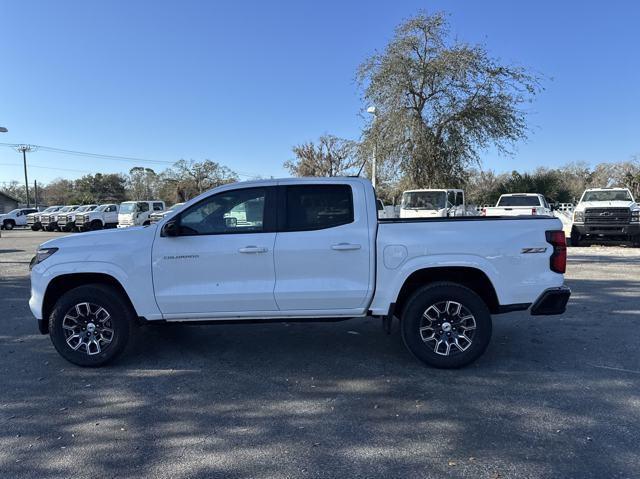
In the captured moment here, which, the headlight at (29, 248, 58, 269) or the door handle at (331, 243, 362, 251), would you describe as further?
the headlight at (29, 248, 58, 269)

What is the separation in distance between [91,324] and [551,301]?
4488mm

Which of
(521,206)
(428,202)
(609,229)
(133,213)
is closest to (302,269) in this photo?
(428,202)

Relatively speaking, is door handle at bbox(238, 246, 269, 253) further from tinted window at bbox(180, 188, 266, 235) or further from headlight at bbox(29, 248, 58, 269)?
headlight at bbox(29, 248, 58, 269)

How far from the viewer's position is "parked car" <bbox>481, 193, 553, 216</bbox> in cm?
Answer: 1773

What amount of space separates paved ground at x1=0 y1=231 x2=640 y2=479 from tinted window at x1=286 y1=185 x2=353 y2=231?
57.0 inches

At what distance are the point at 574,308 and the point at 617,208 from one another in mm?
A: 10185

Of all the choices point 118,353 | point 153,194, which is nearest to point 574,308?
point 118,353

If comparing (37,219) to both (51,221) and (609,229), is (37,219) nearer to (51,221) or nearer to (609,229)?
(51,221)

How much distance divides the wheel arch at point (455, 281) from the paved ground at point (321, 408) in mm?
629

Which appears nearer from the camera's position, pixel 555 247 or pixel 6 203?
pixel 555 247

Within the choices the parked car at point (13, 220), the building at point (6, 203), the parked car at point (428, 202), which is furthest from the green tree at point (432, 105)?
the building at point (6, 203)

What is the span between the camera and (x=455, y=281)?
16.4ft

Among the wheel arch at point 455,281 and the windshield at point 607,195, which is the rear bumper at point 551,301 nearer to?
the wheel arch at point 455,281

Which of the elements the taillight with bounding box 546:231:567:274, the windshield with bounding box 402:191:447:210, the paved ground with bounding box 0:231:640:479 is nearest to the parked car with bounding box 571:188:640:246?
the windshield with bounding box 402:191:447:210
